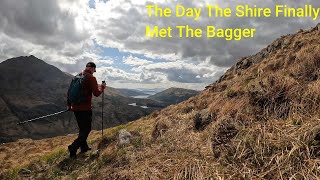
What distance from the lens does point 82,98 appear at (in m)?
12.3

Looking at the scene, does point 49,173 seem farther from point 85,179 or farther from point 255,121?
point 255,121

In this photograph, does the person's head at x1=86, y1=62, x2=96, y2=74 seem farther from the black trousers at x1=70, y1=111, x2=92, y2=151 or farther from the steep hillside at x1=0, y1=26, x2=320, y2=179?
the steep hillside at x1=0, y1=26, x2=320, y2=179

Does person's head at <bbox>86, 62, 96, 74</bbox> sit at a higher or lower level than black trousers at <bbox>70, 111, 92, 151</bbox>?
higher

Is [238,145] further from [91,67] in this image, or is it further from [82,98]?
[91,67]

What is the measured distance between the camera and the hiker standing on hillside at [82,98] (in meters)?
12.1

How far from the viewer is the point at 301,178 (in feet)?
16.4

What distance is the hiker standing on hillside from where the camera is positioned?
39.8ft

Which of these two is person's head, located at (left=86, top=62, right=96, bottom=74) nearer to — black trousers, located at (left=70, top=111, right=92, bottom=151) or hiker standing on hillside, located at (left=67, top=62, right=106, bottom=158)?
hiker standing on hillside, located at (left=67, top=62, right=106, bottom=158)

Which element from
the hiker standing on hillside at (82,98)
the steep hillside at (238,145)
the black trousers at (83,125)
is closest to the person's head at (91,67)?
the hiker standing on hillside at (82,98)

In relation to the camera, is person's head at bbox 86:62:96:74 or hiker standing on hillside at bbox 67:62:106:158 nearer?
hiker standing on hillside at bbox 67:62:106:158

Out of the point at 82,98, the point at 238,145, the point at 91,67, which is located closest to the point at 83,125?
the point at 82,98

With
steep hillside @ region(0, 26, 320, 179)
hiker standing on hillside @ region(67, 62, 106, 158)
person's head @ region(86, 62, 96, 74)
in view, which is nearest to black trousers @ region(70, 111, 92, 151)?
hiker standing on hillside @ region(67, 62, 106, 158)

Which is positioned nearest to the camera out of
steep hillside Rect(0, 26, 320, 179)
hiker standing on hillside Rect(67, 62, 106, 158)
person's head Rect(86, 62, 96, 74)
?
steep hillside Rect(0, 26, 320, 179)

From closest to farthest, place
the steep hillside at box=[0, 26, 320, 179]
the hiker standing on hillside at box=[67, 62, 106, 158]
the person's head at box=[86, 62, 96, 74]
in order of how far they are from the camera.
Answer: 1. the steep hillside at box=[0, 26, 320, 179]
2. the hiker standing on hillside at box=[67, 62, 106, 158]
3. the person's head at box=[86, 62, 96, 74]
